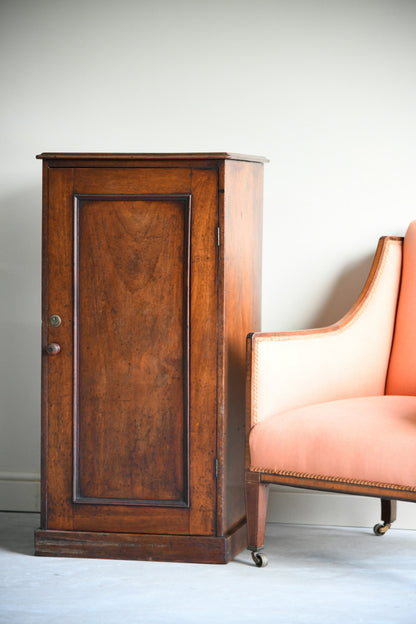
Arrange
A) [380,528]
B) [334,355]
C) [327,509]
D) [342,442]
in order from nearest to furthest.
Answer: [342,442], [334,355], [380,528], [327,509]

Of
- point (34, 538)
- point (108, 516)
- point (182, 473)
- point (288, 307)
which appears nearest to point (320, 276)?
point (288, 307)

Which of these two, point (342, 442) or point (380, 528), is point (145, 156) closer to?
point (342, 442)

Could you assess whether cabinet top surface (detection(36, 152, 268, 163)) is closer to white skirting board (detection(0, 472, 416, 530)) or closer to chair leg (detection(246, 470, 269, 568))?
chair leg (detection(246, 470, 269, 568))

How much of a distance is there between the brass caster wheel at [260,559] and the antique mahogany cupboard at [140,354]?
0.32 ft

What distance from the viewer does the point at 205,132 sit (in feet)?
10.0

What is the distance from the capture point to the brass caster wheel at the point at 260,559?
2.41 meters

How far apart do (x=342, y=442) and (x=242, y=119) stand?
4.63 ft

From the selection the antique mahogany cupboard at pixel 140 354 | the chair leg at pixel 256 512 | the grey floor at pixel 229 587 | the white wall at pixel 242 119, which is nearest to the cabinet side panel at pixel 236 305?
the antique mahogany cupboard at pixel 140 354

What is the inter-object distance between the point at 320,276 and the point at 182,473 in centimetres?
99

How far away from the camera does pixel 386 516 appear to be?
9.13ft

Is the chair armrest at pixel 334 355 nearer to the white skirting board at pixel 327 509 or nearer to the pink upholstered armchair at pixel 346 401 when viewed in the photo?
the pink upholstered armchair at pixel 346 401

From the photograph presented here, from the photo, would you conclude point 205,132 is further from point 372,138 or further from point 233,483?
point 233,483

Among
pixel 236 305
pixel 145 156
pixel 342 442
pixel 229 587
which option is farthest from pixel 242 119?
pixel 229 587

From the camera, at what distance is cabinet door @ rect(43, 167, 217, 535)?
8.11 feet
